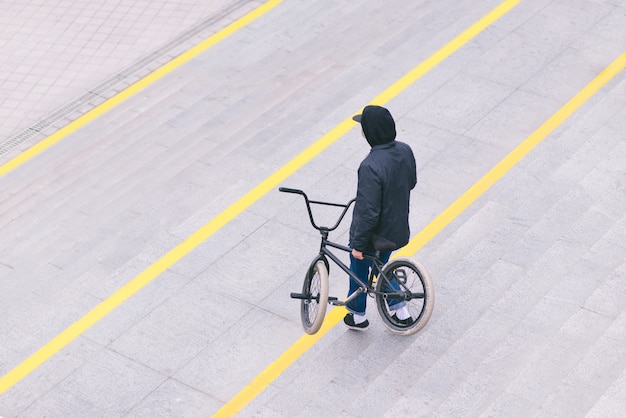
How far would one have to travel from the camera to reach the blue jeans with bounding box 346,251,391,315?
25.4 ft

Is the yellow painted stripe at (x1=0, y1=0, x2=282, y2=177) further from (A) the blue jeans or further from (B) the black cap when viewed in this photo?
(B) the black cap

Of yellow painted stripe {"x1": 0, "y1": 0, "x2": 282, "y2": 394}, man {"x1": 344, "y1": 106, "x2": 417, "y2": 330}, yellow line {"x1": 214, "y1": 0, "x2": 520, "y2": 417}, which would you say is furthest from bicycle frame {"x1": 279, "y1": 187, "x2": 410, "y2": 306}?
yellow painted stripe {"x1": 0, "y1": 0, "x2": 282, "y2": 394}

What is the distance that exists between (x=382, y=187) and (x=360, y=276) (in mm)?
930

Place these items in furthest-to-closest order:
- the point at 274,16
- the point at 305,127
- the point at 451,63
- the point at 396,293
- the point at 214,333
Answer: the point at 274,16
the point at 451,63
the point at 305,127
the point at 214,333
the point at 396,293

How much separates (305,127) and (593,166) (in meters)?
3.07

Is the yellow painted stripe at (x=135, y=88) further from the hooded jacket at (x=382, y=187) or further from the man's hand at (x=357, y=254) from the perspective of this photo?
the hooded jacket at (x=382, y=187)

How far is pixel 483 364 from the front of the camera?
748 centimetres

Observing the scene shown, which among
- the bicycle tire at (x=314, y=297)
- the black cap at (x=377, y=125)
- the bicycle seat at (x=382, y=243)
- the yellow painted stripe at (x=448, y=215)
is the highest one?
the black cap at (x=377, y=125)

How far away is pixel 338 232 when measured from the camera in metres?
9.23

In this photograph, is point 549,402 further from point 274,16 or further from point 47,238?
point 274,16

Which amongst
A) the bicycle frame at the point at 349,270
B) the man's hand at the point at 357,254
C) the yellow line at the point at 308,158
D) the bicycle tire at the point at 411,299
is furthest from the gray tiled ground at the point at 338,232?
the man's hand at the point at 357,254

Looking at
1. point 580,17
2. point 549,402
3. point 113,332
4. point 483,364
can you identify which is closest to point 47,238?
point 113,332

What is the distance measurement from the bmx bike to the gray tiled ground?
0.25 meters

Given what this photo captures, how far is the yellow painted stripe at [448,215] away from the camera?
25.0ft
